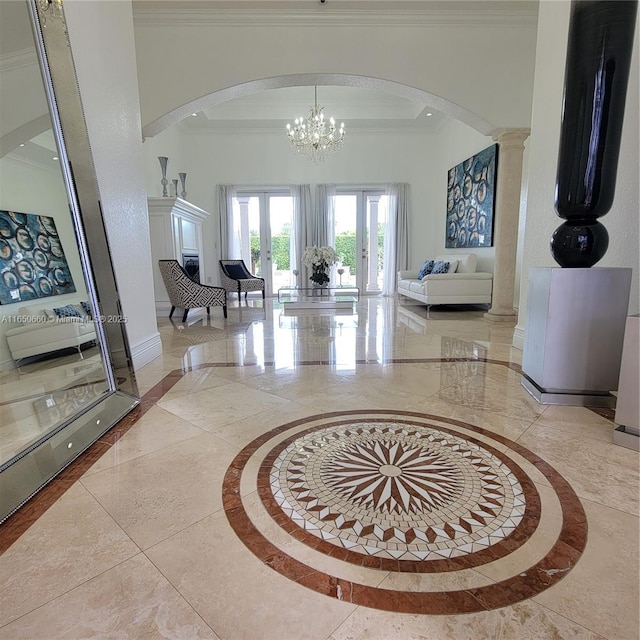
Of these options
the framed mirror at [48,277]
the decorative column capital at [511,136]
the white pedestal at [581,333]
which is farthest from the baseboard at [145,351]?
the decorative column capital at [511,136]

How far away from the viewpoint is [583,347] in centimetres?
208

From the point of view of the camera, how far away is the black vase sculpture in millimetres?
1859

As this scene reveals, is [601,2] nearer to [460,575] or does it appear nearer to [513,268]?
[460,575]

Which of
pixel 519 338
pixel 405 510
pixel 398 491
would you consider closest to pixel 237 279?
pixel 519 338

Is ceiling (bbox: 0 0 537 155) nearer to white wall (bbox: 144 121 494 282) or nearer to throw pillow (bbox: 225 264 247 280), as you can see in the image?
white wall (bbox: 144 121 494 282)

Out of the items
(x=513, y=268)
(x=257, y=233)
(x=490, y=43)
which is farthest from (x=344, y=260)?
(x=490, y=43)

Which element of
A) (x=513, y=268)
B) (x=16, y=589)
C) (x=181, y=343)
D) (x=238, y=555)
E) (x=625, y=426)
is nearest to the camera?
(x=16, y=589)

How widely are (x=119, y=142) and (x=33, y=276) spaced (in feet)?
4.96

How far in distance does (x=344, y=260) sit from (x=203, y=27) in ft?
18.4

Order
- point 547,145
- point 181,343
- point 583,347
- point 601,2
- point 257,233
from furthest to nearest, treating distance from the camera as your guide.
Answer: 1. point 257,233
2. point 181,343
3. point 547,145
4. point 583,347
5. point 601,2

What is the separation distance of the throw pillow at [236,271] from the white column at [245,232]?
3.54ft

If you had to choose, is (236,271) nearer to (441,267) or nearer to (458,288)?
(441,267)

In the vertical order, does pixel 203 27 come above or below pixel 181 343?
above

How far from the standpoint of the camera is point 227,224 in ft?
28.0
